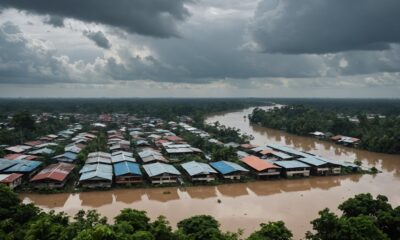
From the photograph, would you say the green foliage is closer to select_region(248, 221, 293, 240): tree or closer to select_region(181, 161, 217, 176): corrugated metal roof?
select_region(248, 221, 293, 240): tree

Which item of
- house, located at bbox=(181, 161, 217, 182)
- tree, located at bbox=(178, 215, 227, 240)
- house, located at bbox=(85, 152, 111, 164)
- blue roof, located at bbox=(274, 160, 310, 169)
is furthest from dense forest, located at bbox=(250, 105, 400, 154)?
tree, located at bbox=(178, 215, 227, 240)

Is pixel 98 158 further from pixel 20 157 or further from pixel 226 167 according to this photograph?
pixel 226 167

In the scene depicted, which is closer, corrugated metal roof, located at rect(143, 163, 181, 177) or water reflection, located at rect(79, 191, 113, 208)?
water reflection, located at rect(79, 191, 113, 208)

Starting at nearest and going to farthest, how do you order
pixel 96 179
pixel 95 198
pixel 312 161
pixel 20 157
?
1. pixel 95 198
2. pixel 96 179
3. pixel 312 161
4. pixel 20 157

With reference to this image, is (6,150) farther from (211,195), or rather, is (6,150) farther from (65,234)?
(65,234)

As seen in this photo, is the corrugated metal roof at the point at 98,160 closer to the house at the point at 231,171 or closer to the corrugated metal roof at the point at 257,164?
the house at the point at 231,171

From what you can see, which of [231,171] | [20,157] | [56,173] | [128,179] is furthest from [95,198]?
[20,157]
